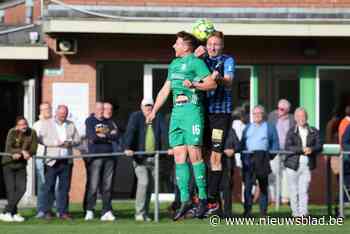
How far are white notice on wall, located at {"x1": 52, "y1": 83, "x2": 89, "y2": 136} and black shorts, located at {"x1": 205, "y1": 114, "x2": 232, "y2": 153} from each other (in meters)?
8.63

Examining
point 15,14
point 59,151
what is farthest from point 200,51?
point 15,14

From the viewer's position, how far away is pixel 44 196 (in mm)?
17297

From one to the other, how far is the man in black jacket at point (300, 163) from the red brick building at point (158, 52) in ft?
10.2

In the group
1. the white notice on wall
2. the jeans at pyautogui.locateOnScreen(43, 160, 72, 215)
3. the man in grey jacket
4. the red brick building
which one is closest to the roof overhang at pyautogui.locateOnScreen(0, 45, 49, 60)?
the red brick building

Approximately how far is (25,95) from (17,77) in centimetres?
41

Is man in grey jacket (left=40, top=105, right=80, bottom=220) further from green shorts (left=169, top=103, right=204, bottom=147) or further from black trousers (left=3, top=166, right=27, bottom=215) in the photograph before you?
green shorts (left=169, top=103, right=204, bottom=147)

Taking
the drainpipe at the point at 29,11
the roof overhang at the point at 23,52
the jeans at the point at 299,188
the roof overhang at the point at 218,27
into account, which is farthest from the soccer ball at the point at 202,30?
the drainpipe at the point at 29,11

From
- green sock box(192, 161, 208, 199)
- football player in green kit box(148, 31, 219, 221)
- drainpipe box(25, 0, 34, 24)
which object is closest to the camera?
Result: football player in green kit box(148, 31, 219, 221)

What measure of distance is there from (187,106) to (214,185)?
1.22 m

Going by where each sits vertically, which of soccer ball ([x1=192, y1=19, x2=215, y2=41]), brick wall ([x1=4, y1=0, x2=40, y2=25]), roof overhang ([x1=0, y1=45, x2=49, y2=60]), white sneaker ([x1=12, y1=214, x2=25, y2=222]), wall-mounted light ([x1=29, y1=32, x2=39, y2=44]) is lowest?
white sneaker ([x1=12, y1=214, x2=25, y2=222])

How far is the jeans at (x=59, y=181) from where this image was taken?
56.9ft

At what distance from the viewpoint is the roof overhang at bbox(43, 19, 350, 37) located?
1975 centimetres

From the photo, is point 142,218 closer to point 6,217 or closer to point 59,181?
point 59,181

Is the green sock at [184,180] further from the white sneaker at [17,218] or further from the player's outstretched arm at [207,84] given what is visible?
the white sneaker at [17,218]
